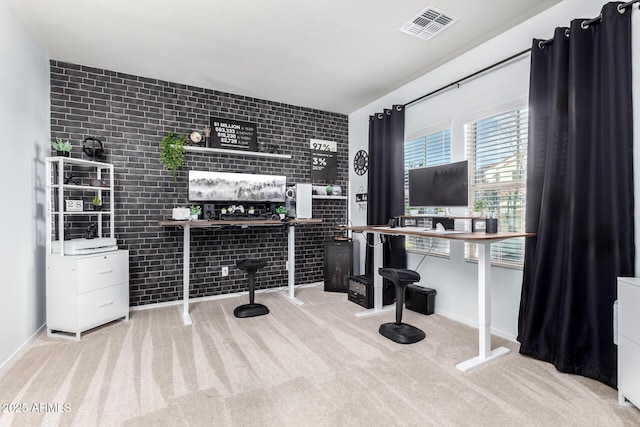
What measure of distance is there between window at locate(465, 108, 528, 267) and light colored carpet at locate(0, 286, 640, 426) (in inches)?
32.4

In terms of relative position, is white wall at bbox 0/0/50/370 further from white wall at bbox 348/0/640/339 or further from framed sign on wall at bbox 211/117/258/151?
white wall at bbox 348/0/640/339

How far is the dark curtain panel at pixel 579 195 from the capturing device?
191cm

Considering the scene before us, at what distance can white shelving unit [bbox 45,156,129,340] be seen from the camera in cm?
266

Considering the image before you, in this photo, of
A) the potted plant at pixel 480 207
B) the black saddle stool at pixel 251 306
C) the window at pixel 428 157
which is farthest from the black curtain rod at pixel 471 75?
the black saddle stool at pixel 251 306

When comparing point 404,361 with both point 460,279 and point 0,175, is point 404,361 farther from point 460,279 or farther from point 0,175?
point 0,175

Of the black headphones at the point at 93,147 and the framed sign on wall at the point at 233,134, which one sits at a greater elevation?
the framed sign on wall at the point at 233,134

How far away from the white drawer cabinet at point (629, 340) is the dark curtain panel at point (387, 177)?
6.82 feet

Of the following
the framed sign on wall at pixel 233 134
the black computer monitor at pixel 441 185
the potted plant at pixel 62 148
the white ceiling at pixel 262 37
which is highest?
the white ceiling at pixel 262 37

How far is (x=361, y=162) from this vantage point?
4.61m

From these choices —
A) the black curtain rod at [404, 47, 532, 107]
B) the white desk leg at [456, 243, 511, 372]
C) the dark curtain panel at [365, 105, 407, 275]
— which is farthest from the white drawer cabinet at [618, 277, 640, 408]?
the dark curtain panel at [365, 105, 407, 275]

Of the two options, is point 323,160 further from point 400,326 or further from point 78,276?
point 78,276

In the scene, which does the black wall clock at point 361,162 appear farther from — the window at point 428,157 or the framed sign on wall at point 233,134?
the framed sign on wall at point 233,134

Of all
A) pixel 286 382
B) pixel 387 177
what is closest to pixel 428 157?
pixel 387 177

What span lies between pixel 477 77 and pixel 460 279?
2.01 m
